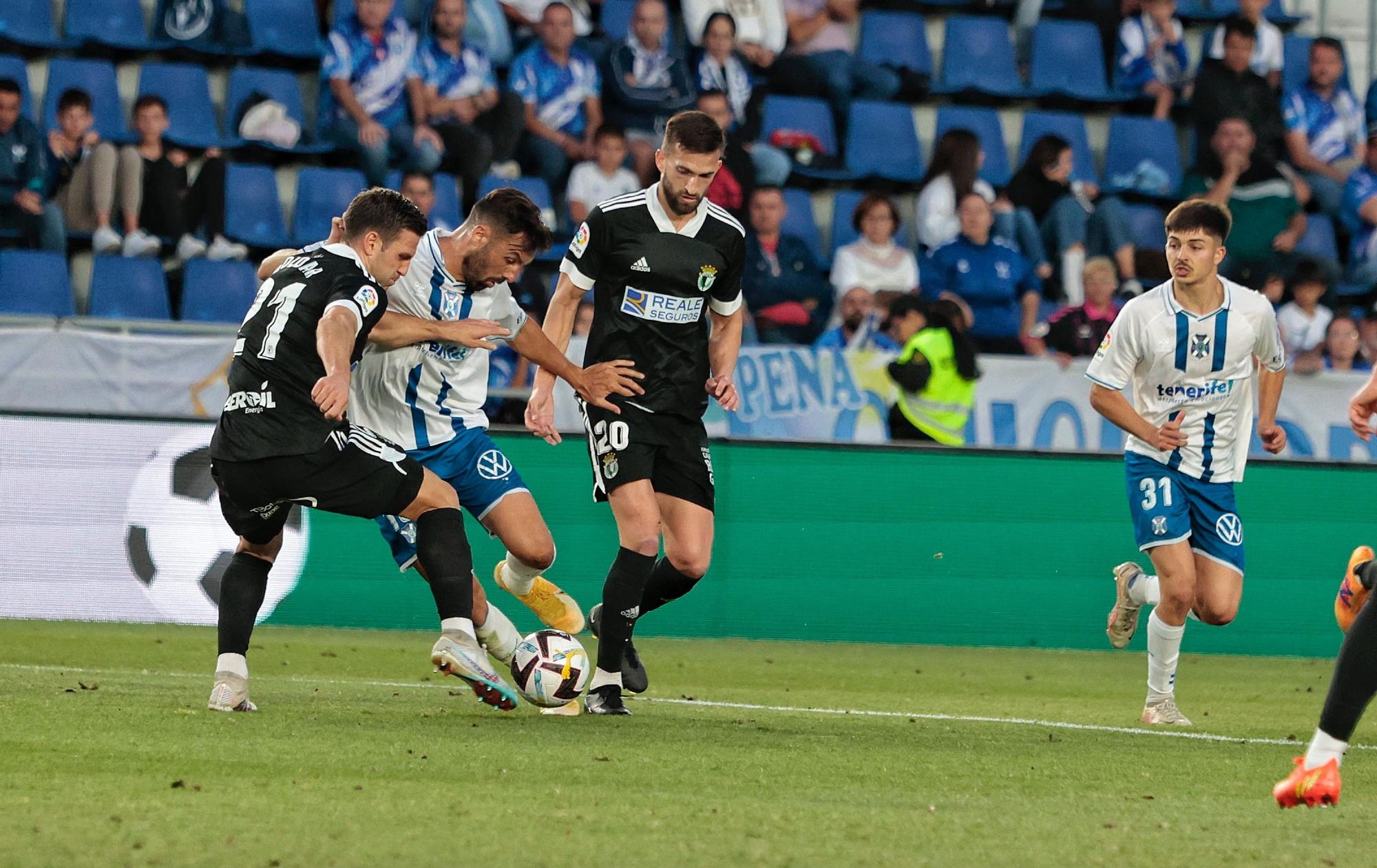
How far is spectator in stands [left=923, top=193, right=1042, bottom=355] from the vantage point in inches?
550

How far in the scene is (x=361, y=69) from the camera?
14195 mm

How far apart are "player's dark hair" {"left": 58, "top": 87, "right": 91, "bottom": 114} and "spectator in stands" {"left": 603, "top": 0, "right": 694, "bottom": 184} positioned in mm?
4190

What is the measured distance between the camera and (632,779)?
491 cm

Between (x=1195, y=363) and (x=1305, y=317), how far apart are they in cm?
776

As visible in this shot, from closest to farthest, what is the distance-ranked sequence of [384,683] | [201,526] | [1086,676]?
[384,683] → [1086,676] → [201,526]

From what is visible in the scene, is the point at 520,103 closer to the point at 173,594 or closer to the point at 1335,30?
the point at 173,594

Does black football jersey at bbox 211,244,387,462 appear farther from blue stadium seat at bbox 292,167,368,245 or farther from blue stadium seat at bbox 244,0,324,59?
blue stadium seat at bbox 244,0,324,59

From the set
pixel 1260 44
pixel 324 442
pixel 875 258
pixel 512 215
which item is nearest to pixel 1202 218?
pixel 512 215

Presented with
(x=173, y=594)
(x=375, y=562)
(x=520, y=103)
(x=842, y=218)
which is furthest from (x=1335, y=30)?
(x=173, y=594)

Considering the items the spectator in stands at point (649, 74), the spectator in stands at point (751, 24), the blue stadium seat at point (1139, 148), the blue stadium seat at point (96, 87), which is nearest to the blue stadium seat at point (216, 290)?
the blue stadium seat at point (96, 87)

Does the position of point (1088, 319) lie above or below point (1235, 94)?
below

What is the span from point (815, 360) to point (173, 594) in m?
4.33

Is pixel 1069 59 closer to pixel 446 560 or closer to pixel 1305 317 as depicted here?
pixel 1305 317

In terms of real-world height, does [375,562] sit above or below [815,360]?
below
